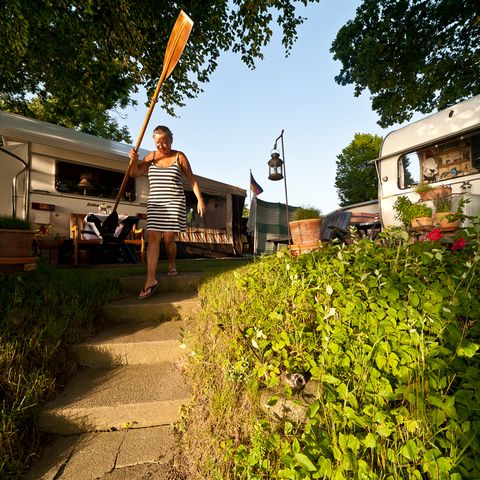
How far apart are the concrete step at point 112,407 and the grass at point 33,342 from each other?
0.42 feet

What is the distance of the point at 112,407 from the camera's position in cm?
185

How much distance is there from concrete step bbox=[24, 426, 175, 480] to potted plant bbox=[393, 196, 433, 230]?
16.0ft

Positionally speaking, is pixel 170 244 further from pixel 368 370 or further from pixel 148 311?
pixel 368 370

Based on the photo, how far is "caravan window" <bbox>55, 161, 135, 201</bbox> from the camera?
6.62 meters

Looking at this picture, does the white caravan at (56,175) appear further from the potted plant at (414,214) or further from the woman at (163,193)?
the potted plant at (414,214)

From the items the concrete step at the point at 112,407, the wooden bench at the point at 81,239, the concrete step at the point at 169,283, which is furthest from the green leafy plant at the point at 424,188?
the wooden bench at the point at 81,239

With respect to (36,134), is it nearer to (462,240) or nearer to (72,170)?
(72,170)

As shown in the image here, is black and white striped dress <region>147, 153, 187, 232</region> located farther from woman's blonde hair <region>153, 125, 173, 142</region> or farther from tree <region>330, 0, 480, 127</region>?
tree <region>330, 0, 480, 127</region>

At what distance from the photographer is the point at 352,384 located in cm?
148

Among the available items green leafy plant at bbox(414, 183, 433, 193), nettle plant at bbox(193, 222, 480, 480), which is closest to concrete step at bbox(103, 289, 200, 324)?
nettle plant at bbox(193, 222, 480, 480)

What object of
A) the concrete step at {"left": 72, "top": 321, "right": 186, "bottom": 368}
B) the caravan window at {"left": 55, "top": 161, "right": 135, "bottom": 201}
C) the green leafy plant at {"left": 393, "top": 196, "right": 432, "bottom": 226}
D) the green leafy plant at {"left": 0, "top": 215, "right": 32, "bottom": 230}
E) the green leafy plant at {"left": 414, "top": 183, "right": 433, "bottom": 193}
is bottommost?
the concrete step at {"left": 72, "top": 321, "right": 186, "bottom": 368}

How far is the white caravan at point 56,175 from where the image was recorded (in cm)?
588

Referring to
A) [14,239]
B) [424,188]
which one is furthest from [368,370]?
[424,188]

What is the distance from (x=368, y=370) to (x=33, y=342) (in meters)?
2.46
